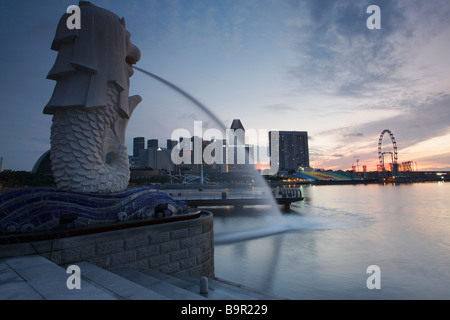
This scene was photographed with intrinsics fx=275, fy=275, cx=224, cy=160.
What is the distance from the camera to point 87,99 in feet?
36.0

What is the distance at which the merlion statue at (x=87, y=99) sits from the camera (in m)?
10.7

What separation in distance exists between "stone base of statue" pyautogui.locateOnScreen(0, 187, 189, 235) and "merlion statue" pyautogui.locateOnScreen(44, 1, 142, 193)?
1.61m

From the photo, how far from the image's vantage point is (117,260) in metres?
7.47

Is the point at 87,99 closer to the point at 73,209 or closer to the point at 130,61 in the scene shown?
the point at 130,61

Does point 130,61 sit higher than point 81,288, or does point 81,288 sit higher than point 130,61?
point 130,61

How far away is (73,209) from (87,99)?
182 inches

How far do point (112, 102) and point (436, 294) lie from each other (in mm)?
15875

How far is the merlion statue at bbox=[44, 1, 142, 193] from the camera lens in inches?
423

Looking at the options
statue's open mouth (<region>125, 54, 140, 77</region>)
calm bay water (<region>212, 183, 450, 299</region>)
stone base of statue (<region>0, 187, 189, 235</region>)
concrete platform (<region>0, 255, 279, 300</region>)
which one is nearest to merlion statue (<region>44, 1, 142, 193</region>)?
statue's open mouth (<region>125, 54, 140, 77</region>)

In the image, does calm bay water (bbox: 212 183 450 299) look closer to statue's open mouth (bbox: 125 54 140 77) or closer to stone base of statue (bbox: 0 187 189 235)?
stone base of statue (bbox: 0 187 189 235)

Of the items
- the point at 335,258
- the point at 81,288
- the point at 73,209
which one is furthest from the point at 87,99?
the point at 335,258

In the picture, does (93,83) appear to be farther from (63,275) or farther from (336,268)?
(336,268)

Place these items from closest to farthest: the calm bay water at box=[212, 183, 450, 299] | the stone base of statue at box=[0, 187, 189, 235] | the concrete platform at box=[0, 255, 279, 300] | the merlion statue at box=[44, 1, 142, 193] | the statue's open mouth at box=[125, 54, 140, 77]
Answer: the concrete platform at box=[0, 255, 279, 300] < the stone base of statue at box=[0, 187, 189, 235] < the merlion statue at box=[44, 1, 142, 193] < the calm bay water at box=[212, 183, 450, 299] < the statue's open mouth at box=[125, 54, 140, 77]
